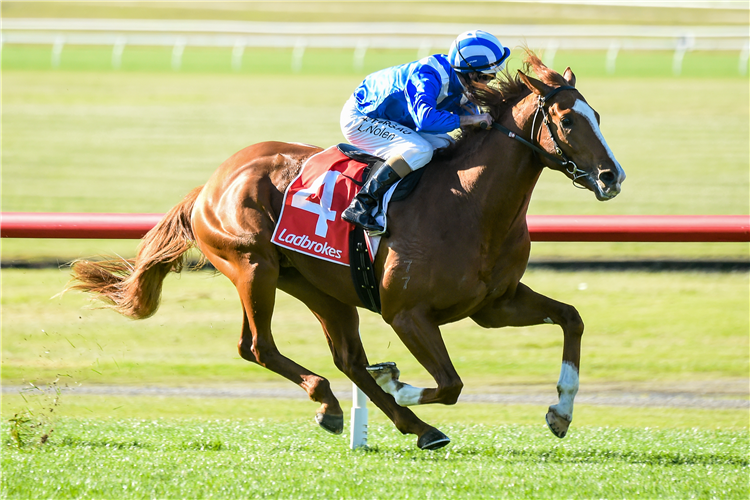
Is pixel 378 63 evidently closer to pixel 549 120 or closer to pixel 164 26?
pixel 164 26

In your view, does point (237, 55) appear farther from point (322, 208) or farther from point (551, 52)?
point (322, 208)

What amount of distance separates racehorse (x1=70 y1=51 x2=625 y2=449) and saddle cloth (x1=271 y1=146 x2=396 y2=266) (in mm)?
92

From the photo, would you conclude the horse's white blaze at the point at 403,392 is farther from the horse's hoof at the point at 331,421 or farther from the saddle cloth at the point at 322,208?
the saddle cloth at the point at 322,208

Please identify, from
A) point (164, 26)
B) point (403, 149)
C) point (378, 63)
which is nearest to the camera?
point (403, 149)

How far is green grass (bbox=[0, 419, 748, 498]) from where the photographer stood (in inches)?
144

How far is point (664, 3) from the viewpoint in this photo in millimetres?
40438

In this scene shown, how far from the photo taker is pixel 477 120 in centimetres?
391

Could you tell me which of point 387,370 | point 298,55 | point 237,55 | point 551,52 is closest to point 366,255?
point 387,370

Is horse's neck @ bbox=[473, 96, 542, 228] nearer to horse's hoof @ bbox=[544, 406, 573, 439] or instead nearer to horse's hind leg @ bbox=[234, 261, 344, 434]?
horse's hoof @ bbox=[544, 406, 573, 439]

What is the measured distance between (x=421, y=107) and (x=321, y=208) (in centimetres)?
67

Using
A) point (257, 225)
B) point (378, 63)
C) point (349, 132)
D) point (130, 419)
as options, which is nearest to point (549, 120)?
point (349, 132)

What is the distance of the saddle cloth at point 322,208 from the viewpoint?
4.09 metres

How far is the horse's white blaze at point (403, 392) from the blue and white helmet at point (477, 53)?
53.7 inches

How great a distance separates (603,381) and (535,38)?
21.5 meters
